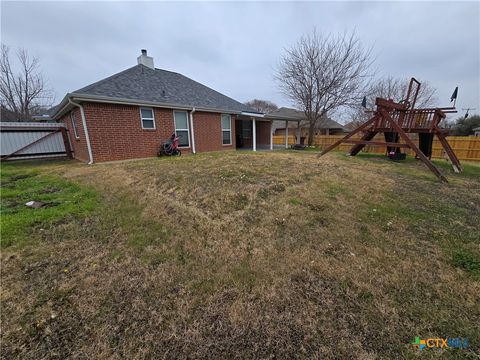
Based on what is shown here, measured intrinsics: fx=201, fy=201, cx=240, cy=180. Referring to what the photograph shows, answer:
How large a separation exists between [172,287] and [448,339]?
2.21 m

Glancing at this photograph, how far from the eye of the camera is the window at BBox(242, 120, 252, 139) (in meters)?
15.8

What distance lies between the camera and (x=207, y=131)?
11.3m

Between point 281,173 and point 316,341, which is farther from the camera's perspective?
point 281,173

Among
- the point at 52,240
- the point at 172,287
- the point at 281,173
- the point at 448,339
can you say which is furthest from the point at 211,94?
the point at 448,339

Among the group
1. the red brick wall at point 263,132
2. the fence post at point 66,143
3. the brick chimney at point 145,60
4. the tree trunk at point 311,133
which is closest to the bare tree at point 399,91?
the tree trunk at point 311,133

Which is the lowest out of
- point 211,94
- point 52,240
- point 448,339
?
point 448,339

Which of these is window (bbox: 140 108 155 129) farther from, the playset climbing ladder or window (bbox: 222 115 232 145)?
the playset climbing ladder

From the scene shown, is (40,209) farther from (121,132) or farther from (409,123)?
(409,123)

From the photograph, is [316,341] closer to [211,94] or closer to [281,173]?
[281,173]

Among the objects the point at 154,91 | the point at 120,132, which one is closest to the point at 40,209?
the point at 120,132

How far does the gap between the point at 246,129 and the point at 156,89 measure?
24.5ft

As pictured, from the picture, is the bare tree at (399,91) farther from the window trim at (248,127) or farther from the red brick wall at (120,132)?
the red brick wall at (120,132)

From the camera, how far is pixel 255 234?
2822mm

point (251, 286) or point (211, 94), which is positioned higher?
point (211, 94)
